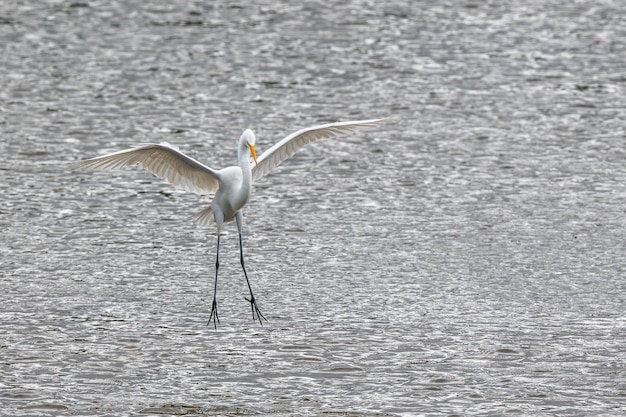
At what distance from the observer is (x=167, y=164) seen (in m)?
11.4

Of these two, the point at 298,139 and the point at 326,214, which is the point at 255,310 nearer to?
the point at 298,139

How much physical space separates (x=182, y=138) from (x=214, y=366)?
6.93 m

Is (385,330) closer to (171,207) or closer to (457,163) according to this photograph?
(171,207)

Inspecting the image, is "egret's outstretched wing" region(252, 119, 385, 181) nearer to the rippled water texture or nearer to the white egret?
the white egret

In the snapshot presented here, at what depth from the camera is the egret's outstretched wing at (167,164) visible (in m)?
10.8

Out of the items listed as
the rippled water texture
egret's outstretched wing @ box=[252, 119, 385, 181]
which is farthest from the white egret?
the rippled water texture

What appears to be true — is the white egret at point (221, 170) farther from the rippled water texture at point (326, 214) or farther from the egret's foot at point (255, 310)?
the rippled water texture at point (326, 214)

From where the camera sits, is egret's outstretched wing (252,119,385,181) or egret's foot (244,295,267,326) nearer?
egret's foot (244,295,267,326)

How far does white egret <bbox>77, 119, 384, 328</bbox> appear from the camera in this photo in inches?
428

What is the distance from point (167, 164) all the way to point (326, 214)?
9.57 feet

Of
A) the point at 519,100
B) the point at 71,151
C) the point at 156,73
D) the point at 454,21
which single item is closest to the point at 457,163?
the point at 519,100

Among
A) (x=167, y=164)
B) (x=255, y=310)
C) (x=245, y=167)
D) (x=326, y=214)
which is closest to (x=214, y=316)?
(x=255, y=310)

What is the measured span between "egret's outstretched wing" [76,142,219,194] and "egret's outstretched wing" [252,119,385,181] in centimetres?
42

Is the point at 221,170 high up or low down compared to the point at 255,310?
up
